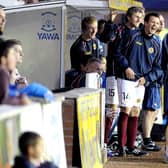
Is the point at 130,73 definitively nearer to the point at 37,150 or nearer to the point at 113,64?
the point at 113,64

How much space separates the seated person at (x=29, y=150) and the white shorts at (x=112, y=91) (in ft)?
16.5

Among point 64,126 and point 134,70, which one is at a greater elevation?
point 134,70

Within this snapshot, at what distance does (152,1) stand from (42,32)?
15.7ft

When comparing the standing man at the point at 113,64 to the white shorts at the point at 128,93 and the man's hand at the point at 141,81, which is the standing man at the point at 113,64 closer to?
the white shorts at the point at 128,93

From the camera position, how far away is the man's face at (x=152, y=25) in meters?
8.66

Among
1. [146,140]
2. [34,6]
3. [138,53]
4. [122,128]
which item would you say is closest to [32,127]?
[122,128]

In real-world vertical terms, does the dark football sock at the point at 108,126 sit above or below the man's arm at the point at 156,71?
below

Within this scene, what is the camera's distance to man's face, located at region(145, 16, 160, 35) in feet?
28.4

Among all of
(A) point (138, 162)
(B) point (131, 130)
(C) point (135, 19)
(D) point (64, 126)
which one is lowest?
(A) point (138, 162)

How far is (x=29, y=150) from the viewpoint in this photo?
3.78 metres

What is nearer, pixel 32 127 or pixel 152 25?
pixel 32 127

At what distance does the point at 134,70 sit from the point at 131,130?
88 cm

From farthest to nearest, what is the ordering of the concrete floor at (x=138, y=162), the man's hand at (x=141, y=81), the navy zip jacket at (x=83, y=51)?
the man's hand at (x=141, y=81)
the navy zip jacket at (x=83, y=51)
the concrete floor at (x=138, y=162)

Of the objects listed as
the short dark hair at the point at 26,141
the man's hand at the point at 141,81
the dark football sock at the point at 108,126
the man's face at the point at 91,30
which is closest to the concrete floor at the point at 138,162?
the dark football sock at the point at 108,126
